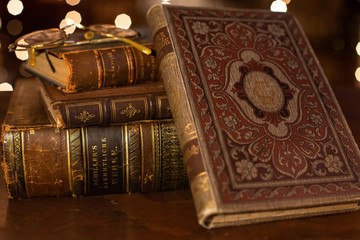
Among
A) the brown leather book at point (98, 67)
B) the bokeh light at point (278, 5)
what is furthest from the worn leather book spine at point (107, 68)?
the bokeh light at point (278, 5)

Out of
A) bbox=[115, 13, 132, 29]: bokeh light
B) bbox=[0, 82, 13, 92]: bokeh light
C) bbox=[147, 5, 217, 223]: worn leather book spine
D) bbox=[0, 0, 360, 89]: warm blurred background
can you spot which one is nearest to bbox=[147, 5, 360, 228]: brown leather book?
bbox=[147, 5, 217, 223]: worn leather book spine

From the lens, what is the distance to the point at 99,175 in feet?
2.89

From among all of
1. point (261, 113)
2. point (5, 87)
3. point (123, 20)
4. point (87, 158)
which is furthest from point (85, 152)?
point (123, 20)

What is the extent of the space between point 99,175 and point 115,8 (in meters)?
2.40

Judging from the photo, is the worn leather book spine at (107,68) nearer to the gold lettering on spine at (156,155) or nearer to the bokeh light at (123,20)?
the gold lettering on spine at (156,155)

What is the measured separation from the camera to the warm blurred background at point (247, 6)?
283 cm

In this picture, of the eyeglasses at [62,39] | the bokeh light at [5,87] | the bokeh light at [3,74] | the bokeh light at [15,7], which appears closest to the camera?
the eyeglasses at [62,39]

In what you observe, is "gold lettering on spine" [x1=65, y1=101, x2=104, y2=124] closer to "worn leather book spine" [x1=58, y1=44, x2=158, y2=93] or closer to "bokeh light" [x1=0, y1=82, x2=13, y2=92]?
"worn leather book spine" [x1=58, y1=44, x2=158, y2=93]

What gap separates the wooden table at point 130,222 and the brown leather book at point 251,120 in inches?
1.0

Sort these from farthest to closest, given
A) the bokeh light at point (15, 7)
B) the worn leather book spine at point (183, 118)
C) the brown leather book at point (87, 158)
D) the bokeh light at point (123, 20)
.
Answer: the bokeh light at point (123, 20) < the bokeh light at point (15, 7) < the brown leather book at point (87, 158) < the worn leather book spine at point (183, 118)

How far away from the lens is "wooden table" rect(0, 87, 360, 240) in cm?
73

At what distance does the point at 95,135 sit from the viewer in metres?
0.87

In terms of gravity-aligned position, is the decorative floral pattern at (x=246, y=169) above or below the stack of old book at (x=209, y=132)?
below

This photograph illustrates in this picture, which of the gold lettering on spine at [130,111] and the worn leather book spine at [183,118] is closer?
the worn leather book spine at [183,118]
